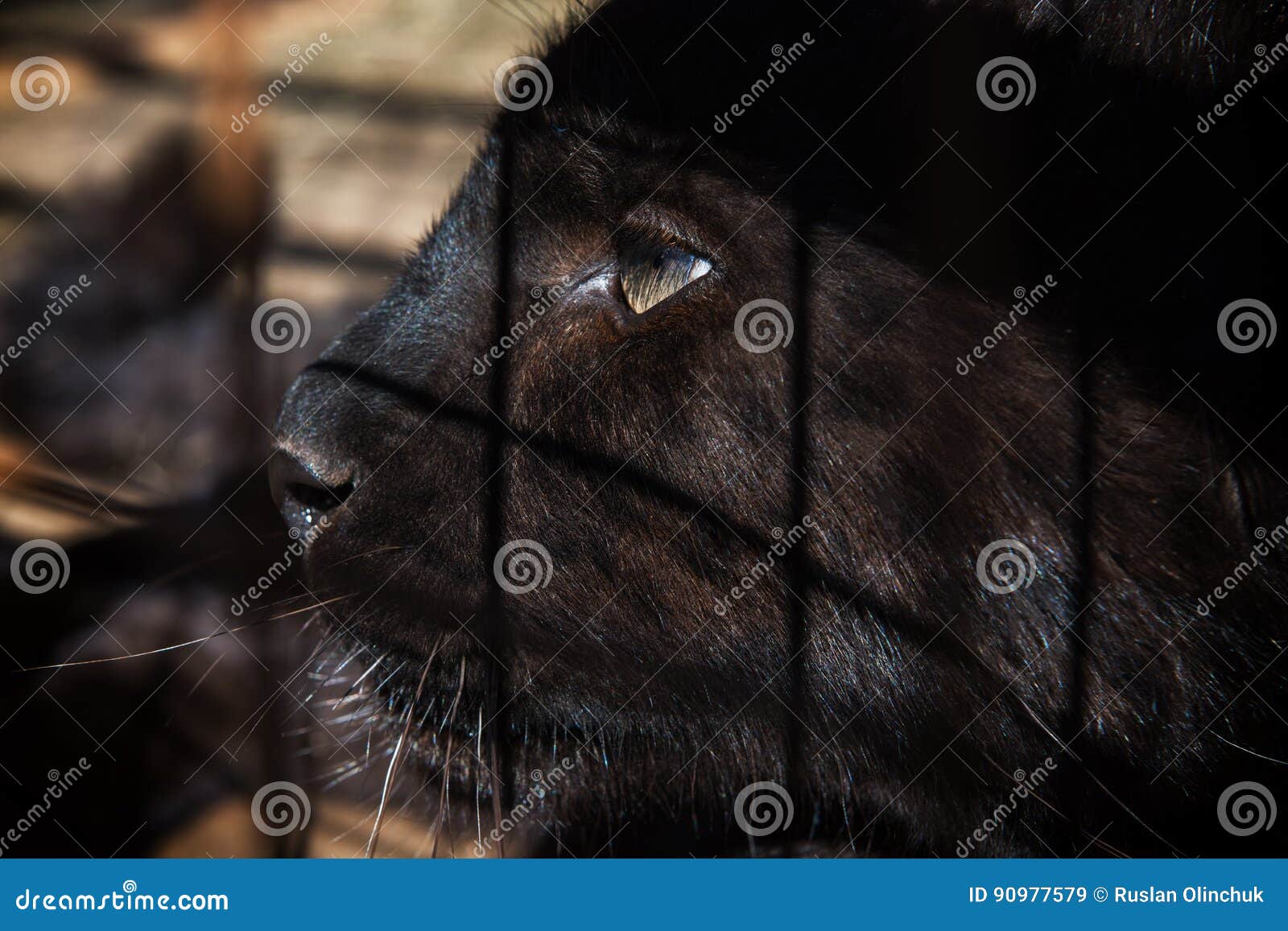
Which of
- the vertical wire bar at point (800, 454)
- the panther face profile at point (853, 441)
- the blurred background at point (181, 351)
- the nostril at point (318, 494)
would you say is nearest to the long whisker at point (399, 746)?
the panther face profile at point (853, 441)

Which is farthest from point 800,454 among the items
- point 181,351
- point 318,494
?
point 181,351

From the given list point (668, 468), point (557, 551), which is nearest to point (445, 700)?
point (557, 551)

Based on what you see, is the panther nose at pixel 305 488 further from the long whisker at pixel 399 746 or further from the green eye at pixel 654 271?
the green eye at pixel 654 271

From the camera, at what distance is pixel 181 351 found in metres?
2.21

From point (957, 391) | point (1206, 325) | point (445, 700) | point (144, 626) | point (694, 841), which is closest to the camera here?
point (1206, 325)

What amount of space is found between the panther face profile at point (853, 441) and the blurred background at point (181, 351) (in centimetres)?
40

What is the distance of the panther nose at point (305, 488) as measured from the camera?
1.26 metres

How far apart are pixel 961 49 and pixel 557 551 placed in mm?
720

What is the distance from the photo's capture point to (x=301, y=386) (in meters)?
1.36

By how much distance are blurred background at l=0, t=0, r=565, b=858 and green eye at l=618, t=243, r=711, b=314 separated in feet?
1.64

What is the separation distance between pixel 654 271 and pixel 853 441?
32cm

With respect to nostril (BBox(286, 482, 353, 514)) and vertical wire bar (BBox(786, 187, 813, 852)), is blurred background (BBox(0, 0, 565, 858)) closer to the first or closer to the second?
nostril (BBox(286, 482, 353, 514))

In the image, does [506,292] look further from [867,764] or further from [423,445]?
[867,764]

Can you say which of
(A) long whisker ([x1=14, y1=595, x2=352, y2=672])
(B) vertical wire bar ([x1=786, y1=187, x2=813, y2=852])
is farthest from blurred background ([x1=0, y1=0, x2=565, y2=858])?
(B) vertical wire bar ([x1=786, y1=187, x2=813, y2=852])
